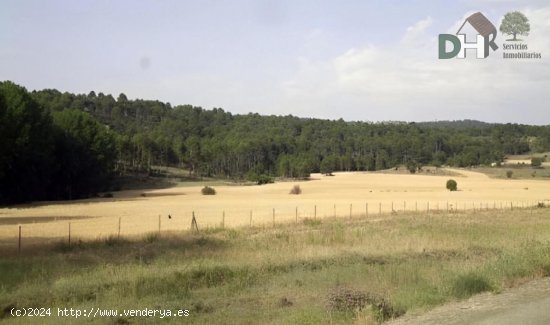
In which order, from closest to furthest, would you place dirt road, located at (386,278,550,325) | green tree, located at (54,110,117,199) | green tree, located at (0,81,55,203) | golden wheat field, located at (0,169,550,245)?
dirt road, located at (386,278,550,325)
golden wheat field, located at (0,169,550,245)
green tree, located at (0,81,55,203)
green tree, located at (54,110,117,199)

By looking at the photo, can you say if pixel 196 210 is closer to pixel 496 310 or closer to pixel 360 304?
pixel 360 304

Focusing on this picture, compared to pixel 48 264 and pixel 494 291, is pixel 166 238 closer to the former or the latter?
pixel 48 264

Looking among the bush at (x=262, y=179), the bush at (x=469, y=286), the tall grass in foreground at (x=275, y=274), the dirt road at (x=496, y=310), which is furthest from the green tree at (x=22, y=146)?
the dirt road at (x=496, y=310)

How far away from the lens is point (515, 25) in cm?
4125

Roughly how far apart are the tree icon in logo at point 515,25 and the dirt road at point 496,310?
3373cm

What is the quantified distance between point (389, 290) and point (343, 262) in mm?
5432

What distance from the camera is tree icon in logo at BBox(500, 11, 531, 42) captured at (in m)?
40.8

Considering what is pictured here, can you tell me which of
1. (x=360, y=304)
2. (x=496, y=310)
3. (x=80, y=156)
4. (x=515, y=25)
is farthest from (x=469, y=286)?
(x=80, y=156)

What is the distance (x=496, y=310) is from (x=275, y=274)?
354 inches

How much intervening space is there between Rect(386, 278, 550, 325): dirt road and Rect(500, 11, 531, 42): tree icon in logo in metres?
33.7

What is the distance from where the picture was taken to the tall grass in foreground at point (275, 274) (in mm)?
12383

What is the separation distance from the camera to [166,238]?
2897cm

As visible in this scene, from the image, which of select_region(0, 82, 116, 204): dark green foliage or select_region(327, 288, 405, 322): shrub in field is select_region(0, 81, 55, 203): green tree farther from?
select_region(327, 288, 405, 322): shrub in field

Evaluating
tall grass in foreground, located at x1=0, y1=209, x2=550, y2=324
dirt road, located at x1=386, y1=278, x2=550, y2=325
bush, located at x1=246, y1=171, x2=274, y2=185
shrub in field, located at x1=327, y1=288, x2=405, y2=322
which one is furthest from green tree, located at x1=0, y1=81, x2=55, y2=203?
dirt road, located at x1=386, y1=278, x2=550, y2=325
